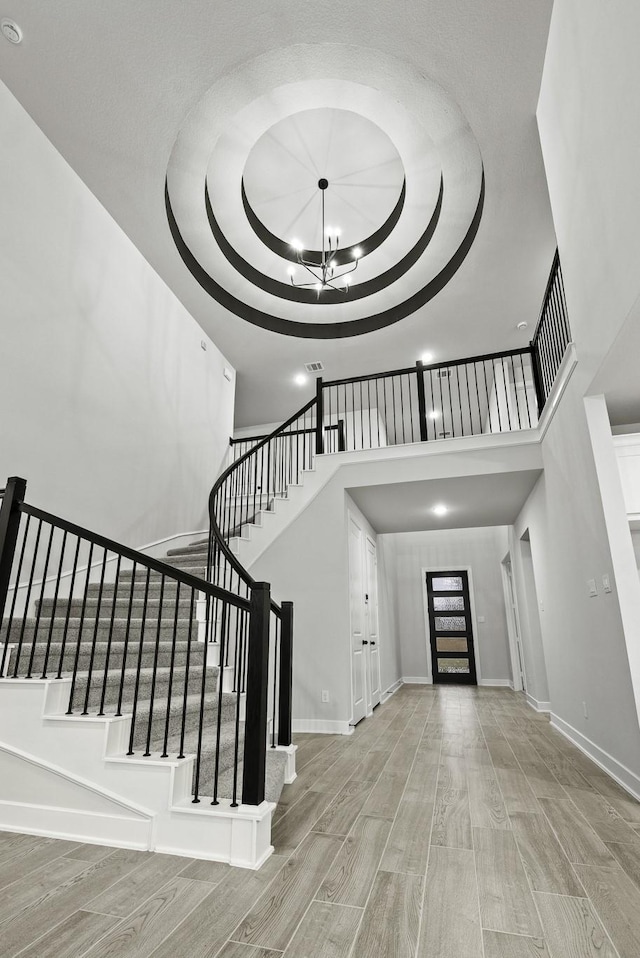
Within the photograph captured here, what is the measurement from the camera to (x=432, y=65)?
14.1 feet

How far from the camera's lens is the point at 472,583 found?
10.3 metres

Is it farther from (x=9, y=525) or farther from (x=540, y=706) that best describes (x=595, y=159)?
(x=540, y=706)

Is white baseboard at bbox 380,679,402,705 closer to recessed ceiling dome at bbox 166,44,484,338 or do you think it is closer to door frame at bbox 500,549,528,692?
door frame at bbox 500,549,528,692

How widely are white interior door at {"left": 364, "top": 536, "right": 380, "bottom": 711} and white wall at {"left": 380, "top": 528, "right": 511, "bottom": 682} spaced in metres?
2.39

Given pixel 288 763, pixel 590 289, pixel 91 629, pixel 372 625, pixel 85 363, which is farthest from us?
pixel 372 625

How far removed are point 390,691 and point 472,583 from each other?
3044 mm

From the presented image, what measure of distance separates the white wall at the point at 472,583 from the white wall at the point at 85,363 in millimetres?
5213

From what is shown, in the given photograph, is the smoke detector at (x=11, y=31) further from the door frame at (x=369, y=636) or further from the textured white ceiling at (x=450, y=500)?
the door frame at (x=369, y=636)

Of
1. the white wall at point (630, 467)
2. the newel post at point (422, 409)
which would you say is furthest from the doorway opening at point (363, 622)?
the white wall at point (630, 467)

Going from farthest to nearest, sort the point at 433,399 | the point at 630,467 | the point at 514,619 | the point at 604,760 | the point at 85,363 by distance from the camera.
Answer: the point at 514,619 < the point at 433,399 < the point at 85,363 < the point at 604,760 < the point at 630,467

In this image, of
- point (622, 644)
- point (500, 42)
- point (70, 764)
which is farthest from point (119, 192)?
point (622, 644)

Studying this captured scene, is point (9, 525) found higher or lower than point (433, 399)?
lower

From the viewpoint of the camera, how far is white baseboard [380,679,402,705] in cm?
746

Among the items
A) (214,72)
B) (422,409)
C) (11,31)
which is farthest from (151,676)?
(11,31)
